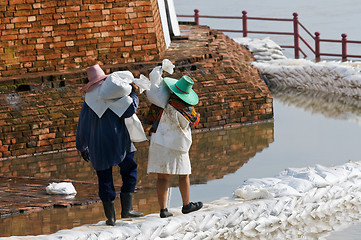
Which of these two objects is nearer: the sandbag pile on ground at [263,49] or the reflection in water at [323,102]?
the reflection in water at [323,102]

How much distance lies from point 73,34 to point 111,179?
4.97m

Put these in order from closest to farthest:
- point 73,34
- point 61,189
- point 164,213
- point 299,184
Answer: point 164,213
point 299,184
point 61,189
point 73,34

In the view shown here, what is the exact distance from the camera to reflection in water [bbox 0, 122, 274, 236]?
877 cm

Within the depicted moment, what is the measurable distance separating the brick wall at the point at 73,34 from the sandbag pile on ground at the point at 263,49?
5626 mm

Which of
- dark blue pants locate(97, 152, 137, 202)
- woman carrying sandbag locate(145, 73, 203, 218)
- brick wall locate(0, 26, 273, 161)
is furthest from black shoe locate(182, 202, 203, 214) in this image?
brick wall locate(0, 26, 273, 161)

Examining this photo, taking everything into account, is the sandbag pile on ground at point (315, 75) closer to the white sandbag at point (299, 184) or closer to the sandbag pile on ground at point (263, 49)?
the sandbag pile on ground at point (263, 49)

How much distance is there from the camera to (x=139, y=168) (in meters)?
10.8

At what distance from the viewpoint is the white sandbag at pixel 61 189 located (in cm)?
974

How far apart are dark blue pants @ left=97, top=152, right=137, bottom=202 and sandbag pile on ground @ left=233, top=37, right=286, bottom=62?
1059cm

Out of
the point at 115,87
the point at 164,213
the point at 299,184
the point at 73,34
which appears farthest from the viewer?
the point at 73,34

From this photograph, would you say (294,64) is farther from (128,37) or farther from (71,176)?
(71,176)

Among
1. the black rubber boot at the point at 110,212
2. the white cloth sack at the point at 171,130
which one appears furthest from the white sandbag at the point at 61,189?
the white cloth sack at the point at 171,130

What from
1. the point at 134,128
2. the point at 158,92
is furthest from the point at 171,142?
the point at 158,92

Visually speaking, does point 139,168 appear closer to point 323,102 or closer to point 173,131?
point 173,131
